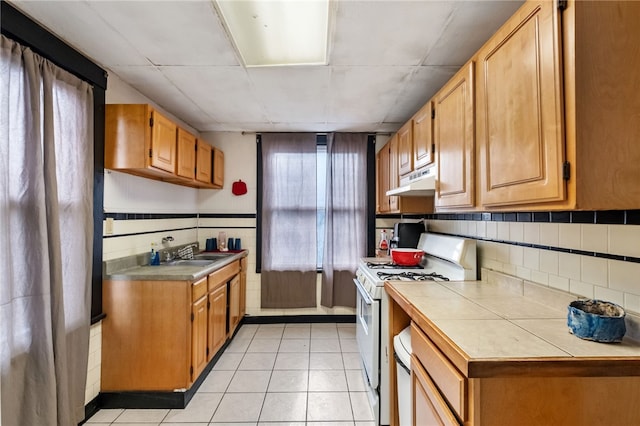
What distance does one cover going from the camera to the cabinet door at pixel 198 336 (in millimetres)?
2180

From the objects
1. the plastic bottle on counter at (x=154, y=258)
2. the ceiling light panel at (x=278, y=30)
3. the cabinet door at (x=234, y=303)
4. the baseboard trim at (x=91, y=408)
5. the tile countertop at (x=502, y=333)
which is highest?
the ceiling light panel at (x=278, y=30)

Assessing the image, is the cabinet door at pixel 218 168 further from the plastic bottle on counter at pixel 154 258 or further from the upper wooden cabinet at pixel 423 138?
the upper wooden cabinet at pixel 423 138

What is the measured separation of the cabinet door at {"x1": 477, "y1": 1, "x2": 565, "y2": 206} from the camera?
94 cm

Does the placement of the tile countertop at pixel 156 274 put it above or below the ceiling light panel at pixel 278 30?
below

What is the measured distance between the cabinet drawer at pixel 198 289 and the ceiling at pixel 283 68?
1.55 metres

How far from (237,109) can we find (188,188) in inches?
46.8

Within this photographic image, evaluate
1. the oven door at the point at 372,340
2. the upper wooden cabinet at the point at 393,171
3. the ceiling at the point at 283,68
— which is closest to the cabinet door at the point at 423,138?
the ceiling at the point at 283,68

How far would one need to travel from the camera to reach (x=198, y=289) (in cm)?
225

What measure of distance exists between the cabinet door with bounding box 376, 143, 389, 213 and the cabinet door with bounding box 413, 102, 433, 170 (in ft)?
2.67

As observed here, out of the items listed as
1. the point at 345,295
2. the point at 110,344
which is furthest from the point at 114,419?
the point at 345,295

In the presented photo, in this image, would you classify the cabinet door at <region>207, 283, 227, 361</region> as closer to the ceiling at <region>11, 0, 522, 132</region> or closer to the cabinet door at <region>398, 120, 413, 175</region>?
the ceiling at <region>11, 0, 522, 132</region>

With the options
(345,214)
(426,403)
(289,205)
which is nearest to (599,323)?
(426,403)

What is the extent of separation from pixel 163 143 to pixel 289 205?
1.63 m

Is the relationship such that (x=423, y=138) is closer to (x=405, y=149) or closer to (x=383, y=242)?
(x=405, y=149)
